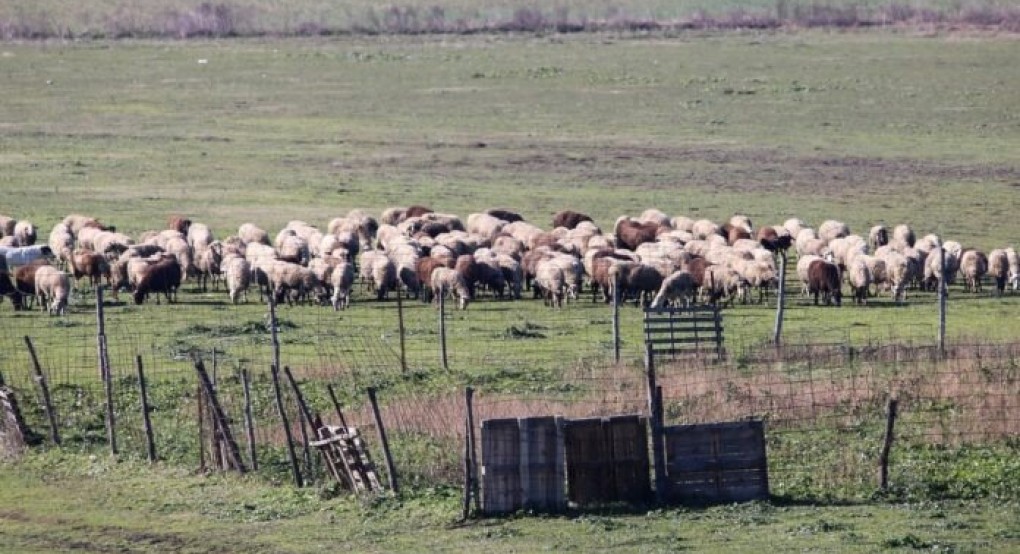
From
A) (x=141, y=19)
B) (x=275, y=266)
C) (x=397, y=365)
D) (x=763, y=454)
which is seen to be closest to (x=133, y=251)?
(x=275, y=266)

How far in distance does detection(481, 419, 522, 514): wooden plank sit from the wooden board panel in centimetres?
139

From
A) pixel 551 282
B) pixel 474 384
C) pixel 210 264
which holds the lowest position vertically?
pixel 474 384

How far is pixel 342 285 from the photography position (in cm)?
3303

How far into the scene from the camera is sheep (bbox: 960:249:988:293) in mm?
34969

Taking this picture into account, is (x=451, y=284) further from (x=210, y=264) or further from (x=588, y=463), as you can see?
(x=588, y=463)

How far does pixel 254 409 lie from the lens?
21.7m

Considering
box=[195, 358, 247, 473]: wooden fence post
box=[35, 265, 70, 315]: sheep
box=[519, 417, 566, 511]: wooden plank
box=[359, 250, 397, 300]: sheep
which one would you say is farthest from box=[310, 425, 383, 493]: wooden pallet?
box=[359, 250, 397, 300]: sheep

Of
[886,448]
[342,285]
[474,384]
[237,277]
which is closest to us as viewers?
[886,448]

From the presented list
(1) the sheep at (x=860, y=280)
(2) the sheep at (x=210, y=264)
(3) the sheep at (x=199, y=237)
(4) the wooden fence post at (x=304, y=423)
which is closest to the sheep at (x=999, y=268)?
(1) the sheep at (x=860, y=280)

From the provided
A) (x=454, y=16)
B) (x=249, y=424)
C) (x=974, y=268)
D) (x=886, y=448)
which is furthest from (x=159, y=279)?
(x=454, y=16)

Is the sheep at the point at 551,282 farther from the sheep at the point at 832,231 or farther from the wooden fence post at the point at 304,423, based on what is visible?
the wooden fence post at the point at 304,423

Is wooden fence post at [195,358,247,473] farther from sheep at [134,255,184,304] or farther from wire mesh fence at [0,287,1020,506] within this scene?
sheep at [134,255,184,304]

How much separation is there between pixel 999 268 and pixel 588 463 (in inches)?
775

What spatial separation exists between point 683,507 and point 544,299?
17275mm
